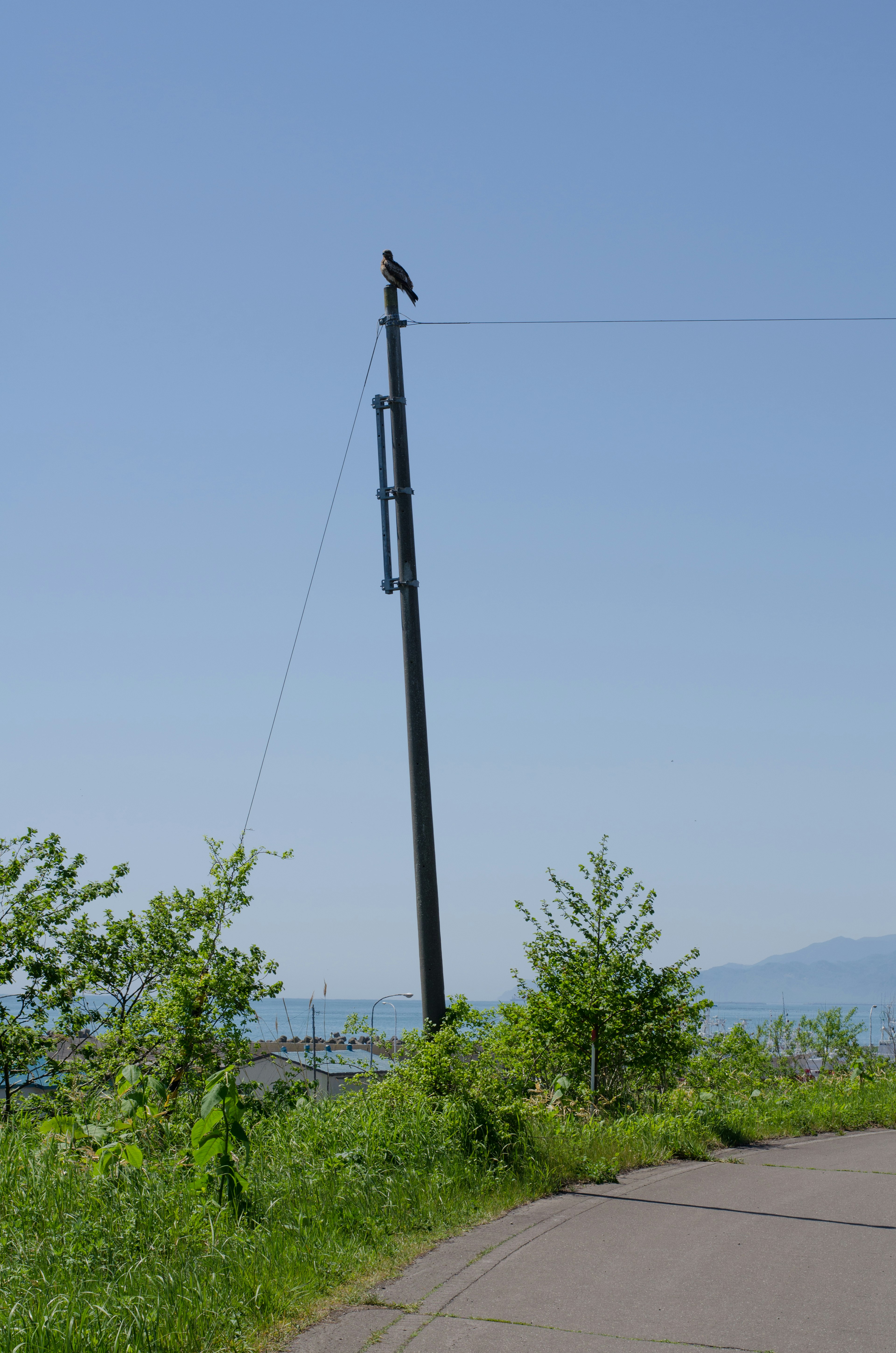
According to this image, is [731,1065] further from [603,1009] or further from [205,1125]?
[205,1125]

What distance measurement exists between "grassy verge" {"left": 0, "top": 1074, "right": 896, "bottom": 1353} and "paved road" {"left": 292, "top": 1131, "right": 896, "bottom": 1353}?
267 mm

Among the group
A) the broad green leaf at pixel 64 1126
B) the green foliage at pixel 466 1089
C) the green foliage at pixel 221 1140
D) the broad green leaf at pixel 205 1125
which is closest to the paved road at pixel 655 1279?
the green foliage at pixel 466 1089

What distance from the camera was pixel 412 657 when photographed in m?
9.65

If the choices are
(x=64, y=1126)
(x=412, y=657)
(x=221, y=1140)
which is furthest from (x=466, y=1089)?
(x=412, y=657)

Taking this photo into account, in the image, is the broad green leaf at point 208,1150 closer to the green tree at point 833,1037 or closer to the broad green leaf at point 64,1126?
the broad green leaf at point 64,1126

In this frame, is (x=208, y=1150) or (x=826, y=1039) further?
(x=826, y=1039)

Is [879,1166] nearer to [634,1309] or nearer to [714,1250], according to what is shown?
[714,1250]

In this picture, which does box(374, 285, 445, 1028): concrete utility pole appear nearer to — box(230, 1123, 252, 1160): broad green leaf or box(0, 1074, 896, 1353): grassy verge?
box(0, 1074, 896, 1353): grassy verge

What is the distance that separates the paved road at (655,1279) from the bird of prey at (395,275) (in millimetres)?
8176

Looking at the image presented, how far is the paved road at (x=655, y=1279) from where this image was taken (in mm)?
4312

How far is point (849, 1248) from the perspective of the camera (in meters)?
5.69

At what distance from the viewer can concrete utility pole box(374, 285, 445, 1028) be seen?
8.91 meters

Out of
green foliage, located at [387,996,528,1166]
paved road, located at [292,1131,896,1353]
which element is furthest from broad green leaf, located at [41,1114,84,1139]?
paved road, located at [292,1131,896,1353]

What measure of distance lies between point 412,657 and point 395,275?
3.85m
